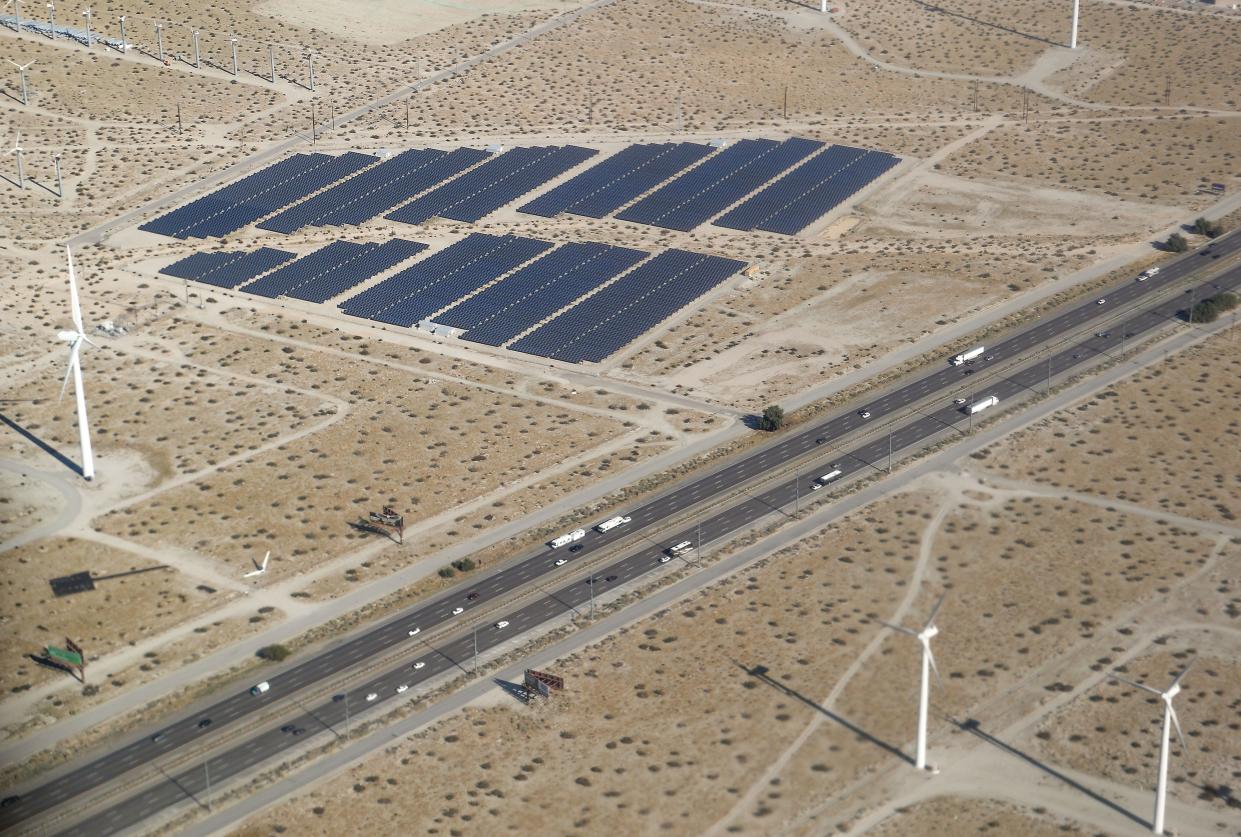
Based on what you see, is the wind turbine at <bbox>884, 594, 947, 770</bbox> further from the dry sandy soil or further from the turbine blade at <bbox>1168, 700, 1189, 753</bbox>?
the turbine blade at <bbox>1168, 700, 1189, 753</bbox>

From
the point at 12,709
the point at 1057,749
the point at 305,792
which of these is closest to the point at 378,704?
the point at 305,792

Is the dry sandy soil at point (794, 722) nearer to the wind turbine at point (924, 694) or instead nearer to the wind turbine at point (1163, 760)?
the wind turbine at point (924, 694)

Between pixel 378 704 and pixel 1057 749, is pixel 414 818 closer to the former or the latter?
pixel 378 704

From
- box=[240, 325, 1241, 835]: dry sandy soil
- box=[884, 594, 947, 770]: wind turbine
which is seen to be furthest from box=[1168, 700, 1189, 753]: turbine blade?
box=[884, 594, 947, 770]: wind turbine

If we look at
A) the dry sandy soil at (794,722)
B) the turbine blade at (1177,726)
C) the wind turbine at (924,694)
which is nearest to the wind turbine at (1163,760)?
the turbine blade at (1177,726)

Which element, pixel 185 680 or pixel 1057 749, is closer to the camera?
pixel 1057 749

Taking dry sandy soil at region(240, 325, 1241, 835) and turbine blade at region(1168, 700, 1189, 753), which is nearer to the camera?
turbine blade at region(1168, 700, 1189, 753)

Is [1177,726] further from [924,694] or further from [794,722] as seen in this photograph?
[794,722]

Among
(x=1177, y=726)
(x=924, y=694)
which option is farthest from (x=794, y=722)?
(x=1177, y=726)
